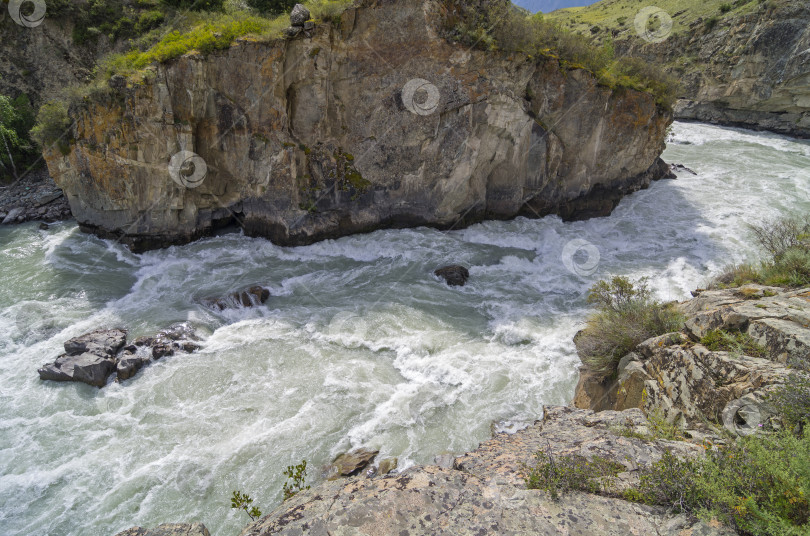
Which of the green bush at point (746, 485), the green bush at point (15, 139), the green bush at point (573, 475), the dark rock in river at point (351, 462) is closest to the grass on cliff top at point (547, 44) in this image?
the dark rock in river at point (351, 462)

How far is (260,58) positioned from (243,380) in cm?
944

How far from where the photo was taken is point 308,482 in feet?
20.4

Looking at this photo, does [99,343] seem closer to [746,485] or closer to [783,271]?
[746,485]

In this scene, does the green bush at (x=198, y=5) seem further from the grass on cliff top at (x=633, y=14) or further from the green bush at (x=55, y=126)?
the grass on cliff top at (x=633, y=14)

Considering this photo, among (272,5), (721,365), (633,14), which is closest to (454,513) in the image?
(721,365)

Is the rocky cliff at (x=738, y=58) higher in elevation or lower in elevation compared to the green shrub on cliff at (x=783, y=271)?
higher

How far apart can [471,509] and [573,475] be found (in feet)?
3.14

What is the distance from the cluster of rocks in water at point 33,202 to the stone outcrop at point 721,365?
20.0 m

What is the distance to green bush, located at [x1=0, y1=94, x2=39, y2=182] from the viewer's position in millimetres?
18234

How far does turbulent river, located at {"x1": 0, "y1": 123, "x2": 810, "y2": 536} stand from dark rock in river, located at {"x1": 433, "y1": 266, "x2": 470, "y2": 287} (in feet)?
0.88

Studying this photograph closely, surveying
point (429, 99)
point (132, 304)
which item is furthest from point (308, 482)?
point (429, 99)

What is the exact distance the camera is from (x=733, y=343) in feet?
15.4

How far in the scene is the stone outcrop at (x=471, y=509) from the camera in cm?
293

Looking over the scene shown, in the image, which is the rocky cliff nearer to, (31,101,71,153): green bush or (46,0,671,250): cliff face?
(46,0,671,250): cliff face
